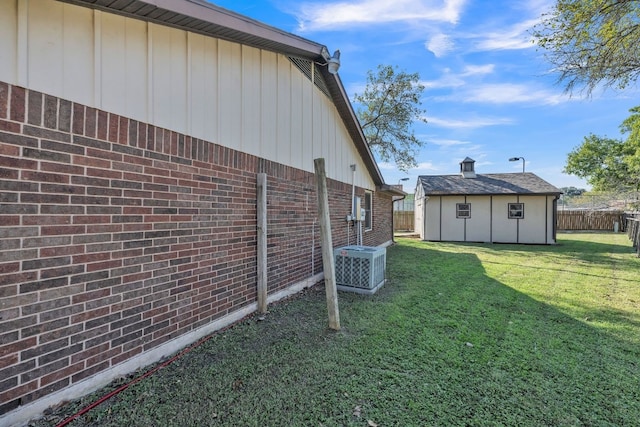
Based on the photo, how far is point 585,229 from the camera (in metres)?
22.3

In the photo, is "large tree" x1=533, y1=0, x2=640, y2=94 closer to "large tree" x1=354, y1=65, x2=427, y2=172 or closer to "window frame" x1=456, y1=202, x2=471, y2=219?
"window frame" x1=456, y1=202, x2=471, y2=219

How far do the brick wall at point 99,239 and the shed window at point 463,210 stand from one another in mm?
14803

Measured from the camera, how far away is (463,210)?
16.1 m

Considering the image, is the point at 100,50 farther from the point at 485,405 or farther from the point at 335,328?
the point at 485,405

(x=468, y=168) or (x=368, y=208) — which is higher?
(x=468, y=168)

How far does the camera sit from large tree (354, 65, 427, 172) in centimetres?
1641

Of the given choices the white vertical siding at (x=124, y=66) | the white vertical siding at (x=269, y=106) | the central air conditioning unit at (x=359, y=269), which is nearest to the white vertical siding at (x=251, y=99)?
the white vertical siding at (x=269, y=106)

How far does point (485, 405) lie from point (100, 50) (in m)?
4.31

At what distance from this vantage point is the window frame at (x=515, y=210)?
49.6 feet

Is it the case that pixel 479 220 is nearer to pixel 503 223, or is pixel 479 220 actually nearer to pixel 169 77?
pixel 503 223

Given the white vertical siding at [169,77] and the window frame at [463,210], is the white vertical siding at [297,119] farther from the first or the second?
the window frame at [463,210]

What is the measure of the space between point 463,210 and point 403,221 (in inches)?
308

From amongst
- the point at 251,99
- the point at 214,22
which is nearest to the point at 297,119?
the point at 251,99

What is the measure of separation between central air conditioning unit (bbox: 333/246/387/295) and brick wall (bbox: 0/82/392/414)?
244 centimetres
